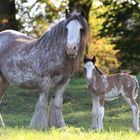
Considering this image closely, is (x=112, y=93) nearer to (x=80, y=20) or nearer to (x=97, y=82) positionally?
(x=97, y=82)

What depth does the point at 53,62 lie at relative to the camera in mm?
9695

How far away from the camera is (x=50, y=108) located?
9.95 metres

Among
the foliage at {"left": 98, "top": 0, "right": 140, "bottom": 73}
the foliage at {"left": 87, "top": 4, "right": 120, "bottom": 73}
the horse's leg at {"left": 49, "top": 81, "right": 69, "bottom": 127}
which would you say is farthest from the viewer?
the foliage at {"left": 87, "top": 4, "right": 120, "bottom": 73}

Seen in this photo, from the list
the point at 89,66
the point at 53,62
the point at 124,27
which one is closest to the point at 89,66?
the point at 89,66

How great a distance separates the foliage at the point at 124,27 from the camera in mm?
30514

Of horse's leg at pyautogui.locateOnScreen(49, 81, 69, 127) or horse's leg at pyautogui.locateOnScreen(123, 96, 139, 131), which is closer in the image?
horse's leg at pyautogui.locateOnScreen(49, 81, 69, 127)

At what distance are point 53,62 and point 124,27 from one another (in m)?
23.3

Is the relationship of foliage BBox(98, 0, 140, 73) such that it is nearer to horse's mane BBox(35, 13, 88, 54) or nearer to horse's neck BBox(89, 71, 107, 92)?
horse's neck BBox(89, 71, 107, 92)

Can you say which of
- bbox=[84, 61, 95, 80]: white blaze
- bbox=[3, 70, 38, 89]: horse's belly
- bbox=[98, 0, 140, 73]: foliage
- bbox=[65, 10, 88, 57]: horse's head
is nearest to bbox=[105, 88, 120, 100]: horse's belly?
bbox=[84, 61, 95, 80]: white blaze

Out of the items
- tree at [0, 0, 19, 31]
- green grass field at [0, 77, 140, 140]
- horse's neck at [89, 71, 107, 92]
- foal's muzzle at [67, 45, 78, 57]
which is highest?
tree at [0, 0, 19, 31]

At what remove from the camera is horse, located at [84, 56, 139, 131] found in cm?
1029

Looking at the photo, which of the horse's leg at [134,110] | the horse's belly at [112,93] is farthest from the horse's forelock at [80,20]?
the horse's leg at [134,110]

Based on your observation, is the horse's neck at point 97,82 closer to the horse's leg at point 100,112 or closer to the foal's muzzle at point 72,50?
the horse's leg at point 100,112

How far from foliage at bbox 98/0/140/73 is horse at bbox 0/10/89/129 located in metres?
20.0
